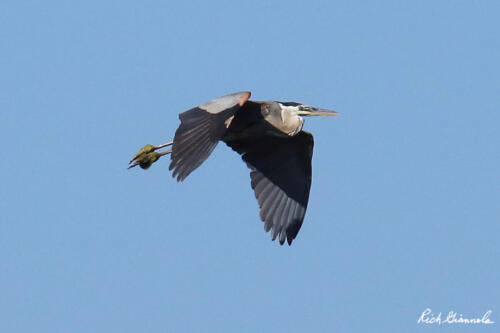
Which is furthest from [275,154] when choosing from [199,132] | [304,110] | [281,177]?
[199,132]

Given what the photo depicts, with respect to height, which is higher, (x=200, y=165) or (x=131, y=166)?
(x=131, y=166)

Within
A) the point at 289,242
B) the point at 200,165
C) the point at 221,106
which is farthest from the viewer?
the point at 289,242

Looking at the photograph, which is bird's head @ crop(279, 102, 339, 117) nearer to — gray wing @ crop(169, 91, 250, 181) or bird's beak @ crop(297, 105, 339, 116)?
bird's beak @ crop(297, 105, 339, 116)

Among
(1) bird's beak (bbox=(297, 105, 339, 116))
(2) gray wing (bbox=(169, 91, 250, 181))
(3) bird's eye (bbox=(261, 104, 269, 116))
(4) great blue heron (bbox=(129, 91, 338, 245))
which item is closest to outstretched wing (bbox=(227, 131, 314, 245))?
(4) great blue heron (bbox=(129, 91, 338, 245))

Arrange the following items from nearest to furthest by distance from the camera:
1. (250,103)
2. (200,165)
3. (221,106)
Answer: (200,165) → (221,106) → (250,103)

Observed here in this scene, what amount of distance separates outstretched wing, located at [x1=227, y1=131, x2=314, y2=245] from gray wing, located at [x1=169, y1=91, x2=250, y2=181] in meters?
1.73

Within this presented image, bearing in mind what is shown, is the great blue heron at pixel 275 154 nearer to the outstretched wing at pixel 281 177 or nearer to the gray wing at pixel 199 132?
the outstretched wing at pixel 281 177

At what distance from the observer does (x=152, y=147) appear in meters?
12.0

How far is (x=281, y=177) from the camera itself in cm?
1226

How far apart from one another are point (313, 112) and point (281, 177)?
115cm

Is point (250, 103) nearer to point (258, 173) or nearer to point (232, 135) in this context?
point (232, 135)

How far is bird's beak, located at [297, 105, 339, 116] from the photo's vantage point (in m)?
11.5

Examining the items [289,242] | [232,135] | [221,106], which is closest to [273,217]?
[289,242]

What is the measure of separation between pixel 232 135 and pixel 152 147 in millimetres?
1154
